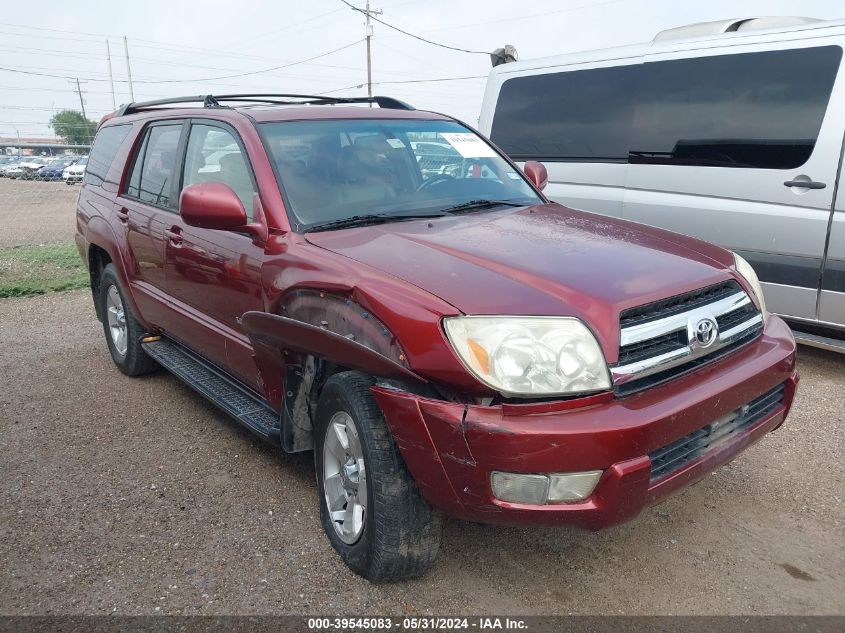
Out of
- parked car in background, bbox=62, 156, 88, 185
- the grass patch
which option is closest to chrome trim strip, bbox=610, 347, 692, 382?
the grass patch

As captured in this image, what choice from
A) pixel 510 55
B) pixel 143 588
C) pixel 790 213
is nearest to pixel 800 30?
pixel 790 213

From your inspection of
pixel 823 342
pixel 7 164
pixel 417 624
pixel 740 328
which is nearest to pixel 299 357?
pixel 417 624

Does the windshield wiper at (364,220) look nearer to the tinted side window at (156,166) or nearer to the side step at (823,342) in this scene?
the tinted side window at (156,166)

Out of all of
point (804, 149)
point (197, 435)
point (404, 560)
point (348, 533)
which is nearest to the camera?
point (404, 560)

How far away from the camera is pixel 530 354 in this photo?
225 centimetres

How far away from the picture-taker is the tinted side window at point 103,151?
5.05 metres

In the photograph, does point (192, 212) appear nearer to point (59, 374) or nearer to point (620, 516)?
point (620, 516)

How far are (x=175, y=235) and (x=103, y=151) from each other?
190 centimetres

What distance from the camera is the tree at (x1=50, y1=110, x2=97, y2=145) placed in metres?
67.4

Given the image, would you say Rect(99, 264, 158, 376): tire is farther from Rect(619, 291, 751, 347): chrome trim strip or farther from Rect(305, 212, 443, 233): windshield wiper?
Rect(619, 291, 751, 347): chrome trim strip

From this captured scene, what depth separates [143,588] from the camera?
2.73 meters

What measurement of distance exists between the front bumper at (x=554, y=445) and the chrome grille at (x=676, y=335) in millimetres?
63

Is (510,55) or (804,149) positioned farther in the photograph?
(510,55)

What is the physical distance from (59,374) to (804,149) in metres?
5.40
